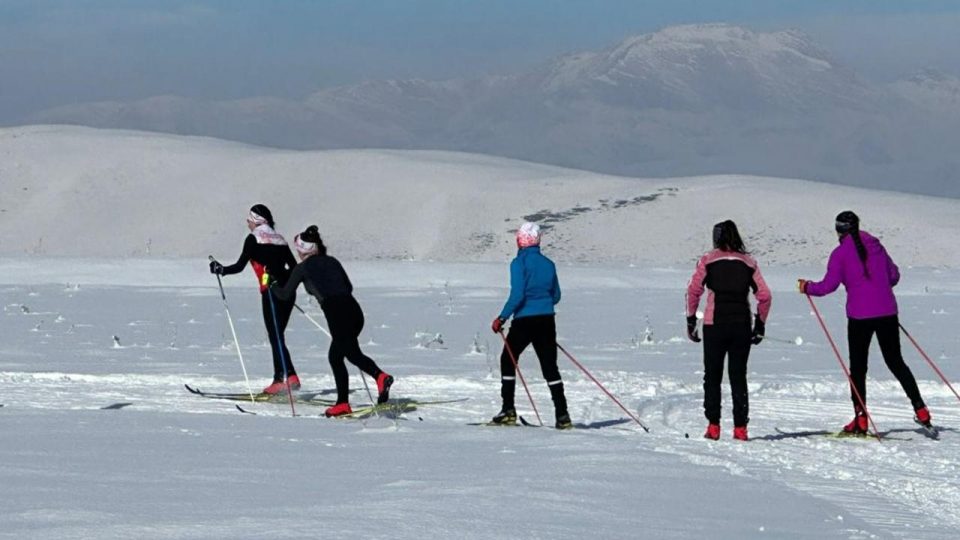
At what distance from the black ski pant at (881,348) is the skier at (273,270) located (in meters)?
4.81

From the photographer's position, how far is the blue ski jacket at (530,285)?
11.5 metres

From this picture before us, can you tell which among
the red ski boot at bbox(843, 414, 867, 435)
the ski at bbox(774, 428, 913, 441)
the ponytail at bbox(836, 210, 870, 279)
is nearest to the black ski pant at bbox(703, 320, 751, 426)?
the ski at bbox(774, 428, 913, 441)

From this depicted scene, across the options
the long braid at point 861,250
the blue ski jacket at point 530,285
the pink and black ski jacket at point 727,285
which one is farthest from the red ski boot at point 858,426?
the blue ski jacket at point 530,285

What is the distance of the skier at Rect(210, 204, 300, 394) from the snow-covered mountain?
39.3 meters

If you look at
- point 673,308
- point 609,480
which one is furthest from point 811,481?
point 673,308

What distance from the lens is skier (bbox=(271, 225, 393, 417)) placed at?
39.6 ft

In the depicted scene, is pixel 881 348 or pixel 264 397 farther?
pixel 264 397

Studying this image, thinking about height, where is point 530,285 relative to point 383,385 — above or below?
above

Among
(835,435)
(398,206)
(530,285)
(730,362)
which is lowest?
A: (835,435)

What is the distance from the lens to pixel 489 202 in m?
64.8

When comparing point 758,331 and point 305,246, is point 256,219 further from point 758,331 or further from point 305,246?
point 758,331

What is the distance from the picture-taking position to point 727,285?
36.6ft

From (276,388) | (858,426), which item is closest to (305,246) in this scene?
(276,388)

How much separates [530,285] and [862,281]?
2.51 meters
